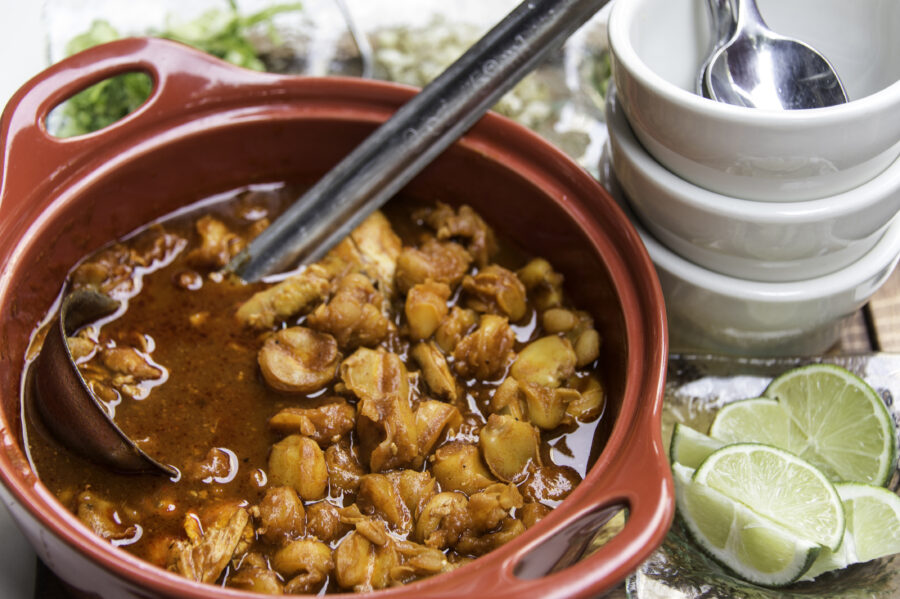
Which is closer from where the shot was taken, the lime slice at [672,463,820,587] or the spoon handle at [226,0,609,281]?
the lime slice at [672,463,820,587]

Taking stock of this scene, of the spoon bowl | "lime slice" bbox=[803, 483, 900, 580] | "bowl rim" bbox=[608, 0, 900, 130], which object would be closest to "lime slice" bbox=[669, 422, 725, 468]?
"lime slice" bbox=[803, 483, 900, 580]

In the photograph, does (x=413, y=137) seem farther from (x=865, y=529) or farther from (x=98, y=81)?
(x=865, y=529)

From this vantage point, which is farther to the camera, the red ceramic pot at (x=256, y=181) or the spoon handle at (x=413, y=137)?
the spoon handle at (x=413, y=137)

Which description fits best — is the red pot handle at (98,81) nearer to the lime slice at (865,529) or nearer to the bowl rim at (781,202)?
the bowl rim at (781,202)

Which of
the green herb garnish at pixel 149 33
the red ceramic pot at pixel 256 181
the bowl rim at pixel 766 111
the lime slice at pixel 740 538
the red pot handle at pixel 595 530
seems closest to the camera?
the red pot handle at pixel 595 530

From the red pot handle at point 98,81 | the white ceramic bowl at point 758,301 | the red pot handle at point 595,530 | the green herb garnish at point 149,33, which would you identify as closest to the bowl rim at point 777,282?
the white ceramic bowl at point 758,301

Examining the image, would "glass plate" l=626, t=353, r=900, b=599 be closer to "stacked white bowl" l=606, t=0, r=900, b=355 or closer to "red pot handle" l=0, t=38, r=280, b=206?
"stacked white bowl" l=606, t=0, r=900, b=355
